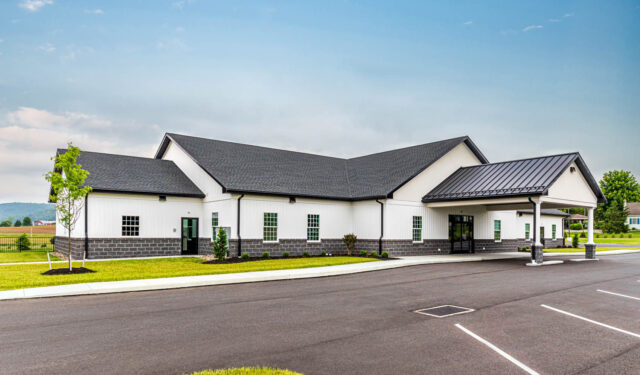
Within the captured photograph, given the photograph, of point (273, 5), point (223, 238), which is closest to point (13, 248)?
point (223, 238)

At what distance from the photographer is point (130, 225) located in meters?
23.6

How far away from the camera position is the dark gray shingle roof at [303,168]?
990 inches

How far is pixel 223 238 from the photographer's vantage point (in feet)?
71.7

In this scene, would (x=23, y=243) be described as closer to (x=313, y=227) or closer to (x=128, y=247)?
(x=128, y=247)

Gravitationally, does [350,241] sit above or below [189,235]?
below

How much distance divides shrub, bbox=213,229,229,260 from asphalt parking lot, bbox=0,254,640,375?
7.71 metres

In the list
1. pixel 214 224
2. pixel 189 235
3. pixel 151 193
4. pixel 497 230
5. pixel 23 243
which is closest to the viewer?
pixel 151 193

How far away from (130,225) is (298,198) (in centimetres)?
930

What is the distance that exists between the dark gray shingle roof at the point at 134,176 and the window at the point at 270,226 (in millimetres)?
4533

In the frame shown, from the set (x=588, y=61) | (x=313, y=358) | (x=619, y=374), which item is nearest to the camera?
(x=619, y=374)

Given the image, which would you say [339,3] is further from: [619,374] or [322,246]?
[619,374]

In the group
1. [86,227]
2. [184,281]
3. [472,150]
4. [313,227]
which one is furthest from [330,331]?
[472,150]

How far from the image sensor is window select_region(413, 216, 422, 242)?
26.7 meters

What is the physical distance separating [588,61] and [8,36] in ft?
100
